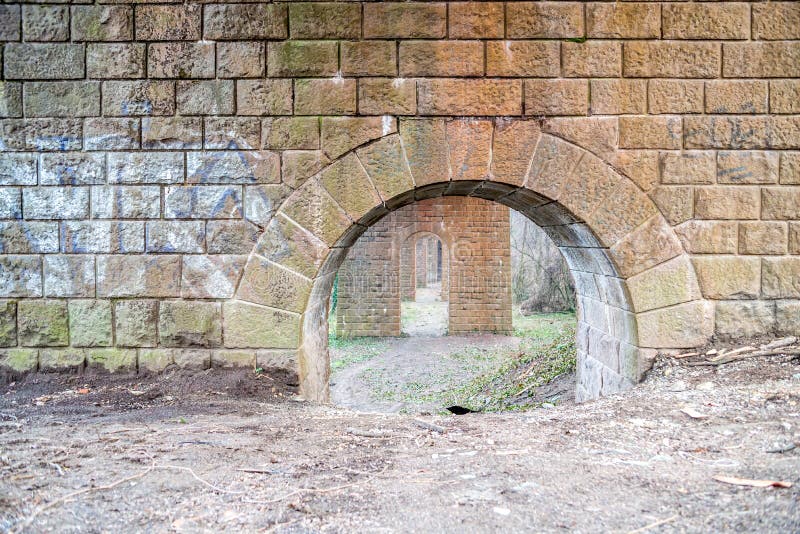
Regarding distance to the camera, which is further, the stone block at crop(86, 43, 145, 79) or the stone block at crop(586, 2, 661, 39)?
the stone block at crop(86, 43, 145, 79)

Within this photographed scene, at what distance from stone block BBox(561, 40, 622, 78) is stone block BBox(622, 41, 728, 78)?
0.07m

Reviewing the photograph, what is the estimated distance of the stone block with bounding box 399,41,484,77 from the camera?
404 centimetres

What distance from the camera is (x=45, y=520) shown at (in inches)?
89.6

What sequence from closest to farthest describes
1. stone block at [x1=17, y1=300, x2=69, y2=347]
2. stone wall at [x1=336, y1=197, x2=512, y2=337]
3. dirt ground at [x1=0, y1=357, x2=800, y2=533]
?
1. dirt ground at [x1=0, y1=357, x2=800, y2=533]
2. stone block at [x1=17, y1=300, x2=69, y2=347]
3. stone wall at [x1=336, y1=197, x2=512, y2=337]

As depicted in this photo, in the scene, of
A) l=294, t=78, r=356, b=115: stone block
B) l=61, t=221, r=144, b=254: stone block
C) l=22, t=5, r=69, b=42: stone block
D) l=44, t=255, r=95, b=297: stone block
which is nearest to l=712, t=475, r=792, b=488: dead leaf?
l=294, t=78, r=356, b=115: stone block

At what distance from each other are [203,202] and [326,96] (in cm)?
118

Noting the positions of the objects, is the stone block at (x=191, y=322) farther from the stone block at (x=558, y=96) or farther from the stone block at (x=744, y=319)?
the stone block at (x=744, y=319)

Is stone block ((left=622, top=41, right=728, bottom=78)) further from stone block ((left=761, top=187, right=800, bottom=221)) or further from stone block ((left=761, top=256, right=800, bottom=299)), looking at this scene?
stone block ((left=761, top=256, right=800, bottom=299))

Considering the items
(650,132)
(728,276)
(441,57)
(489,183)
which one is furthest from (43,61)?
(728,276)

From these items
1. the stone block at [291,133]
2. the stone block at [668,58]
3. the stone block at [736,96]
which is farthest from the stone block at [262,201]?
the stone block at [736,96]

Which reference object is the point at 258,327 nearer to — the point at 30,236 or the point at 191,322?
the point at 191,322

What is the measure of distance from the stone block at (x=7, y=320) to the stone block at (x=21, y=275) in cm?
9

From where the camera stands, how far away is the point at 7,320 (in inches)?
167

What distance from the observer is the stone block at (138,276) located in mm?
4180
